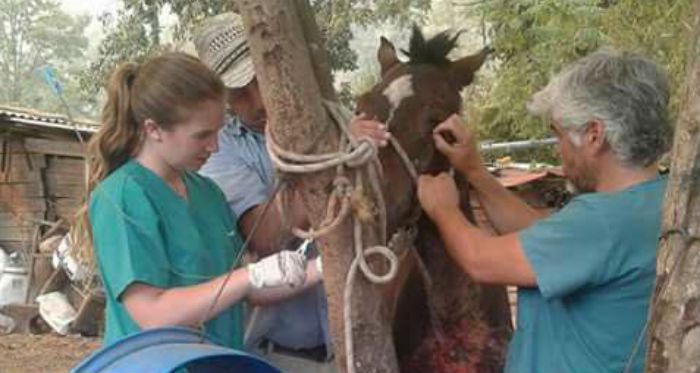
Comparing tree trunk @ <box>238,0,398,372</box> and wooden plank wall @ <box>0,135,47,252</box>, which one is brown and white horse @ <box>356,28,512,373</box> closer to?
tree trunk @ <box>238,0,398,372</box>

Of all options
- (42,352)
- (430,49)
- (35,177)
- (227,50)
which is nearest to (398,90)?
(430,49)

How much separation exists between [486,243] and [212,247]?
2.14 ft

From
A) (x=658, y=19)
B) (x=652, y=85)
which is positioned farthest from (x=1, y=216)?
(x=652, y=85)

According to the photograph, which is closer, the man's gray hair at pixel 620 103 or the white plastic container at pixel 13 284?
the man's gray hair at pixel 620 103

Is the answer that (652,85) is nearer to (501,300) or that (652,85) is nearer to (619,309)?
(619,309)

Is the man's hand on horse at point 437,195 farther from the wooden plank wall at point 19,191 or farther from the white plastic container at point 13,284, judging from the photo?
the wooden plank wall at point 19,191

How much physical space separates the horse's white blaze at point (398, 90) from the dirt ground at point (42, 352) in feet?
22.7

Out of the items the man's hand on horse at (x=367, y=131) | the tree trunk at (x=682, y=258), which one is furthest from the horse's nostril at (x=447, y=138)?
the tree trunk at (x=682, y=258)

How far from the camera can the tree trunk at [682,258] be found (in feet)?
4.62

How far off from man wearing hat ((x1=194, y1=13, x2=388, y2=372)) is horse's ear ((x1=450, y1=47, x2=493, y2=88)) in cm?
65

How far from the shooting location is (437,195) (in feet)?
8.18

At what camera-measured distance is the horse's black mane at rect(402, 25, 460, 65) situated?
3.16 metres

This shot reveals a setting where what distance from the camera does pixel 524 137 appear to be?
1155cm

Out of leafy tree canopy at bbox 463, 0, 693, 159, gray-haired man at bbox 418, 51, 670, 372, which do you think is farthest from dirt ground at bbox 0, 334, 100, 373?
gray-haired man at bbox 418, 51, 670, 372
